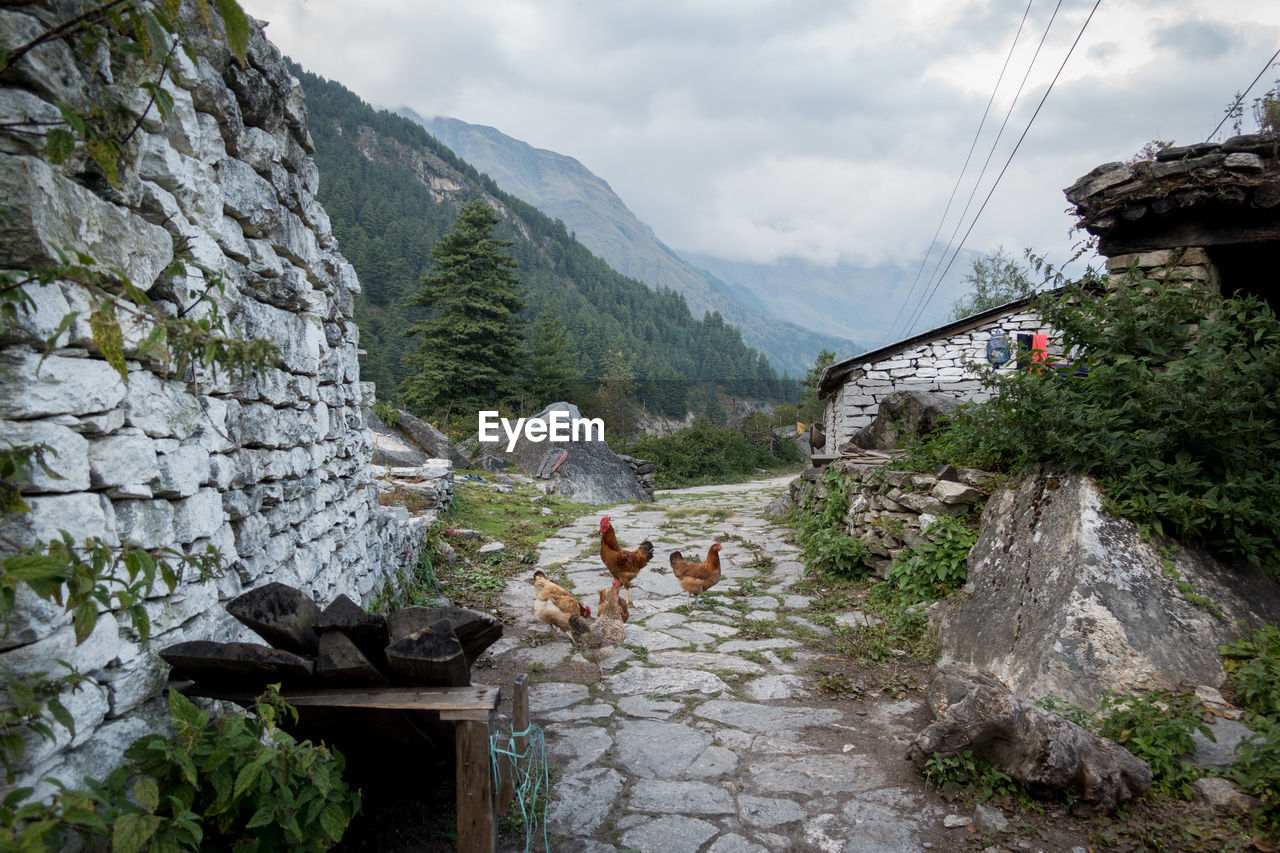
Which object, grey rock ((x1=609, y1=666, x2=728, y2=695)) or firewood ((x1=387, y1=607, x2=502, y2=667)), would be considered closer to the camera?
firewood ((x1=387, y1=607, x2=502, y2=667))

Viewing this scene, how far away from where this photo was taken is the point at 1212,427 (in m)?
4.08

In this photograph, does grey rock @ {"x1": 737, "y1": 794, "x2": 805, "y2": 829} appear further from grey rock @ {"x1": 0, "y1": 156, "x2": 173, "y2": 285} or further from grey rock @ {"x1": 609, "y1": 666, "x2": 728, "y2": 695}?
grey rock @ {"x1": 0, "y1": 156, "x2": 173, "y2": 285}

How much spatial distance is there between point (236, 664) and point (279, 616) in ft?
0.67

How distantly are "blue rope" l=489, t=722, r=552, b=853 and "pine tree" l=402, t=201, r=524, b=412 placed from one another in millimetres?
26601

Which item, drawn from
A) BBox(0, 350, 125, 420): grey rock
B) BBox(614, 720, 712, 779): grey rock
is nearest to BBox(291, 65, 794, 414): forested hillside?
BBox(614, 720, 712, 779): grey rock

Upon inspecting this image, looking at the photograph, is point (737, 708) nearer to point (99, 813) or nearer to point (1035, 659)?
point (1035, 659)

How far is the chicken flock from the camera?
4602 millimetres

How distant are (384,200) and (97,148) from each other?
72594 mm

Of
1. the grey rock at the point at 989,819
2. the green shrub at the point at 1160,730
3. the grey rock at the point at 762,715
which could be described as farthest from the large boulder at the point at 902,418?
the grey rock at the point at 989,819

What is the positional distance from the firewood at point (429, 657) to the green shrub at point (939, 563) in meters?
4.29

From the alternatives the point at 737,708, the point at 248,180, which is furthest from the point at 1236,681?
the point at 248,180

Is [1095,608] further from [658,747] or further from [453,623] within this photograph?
[453,623]

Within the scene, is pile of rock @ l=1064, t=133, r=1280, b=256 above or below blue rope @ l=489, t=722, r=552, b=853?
above

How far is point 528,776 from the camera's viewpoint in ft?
10.4
